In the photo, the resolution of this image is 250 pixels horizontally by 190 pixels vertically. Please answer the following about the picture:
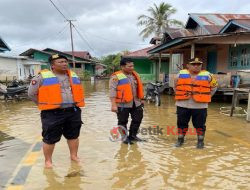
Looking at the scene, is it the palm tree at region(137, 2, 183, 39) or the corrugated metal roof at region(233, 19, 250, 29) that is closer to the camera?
the corrugated metal roof at region(233, 19, 250, 29)

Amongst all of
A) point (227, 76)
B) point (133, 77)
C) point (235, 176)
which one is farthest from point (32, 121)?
point (227, 76)

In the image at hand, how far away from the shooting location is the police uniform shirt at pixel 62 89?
4.33 metres

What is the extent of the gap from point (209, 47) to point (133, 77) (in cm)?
1297

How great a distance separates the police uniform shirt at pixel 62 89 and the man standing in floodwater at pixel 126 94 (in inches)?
52.4

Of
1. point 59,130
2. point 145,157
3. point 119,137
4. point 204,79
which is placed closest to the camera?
point 59,130

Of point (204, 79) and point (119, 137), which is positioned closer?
point (204, 79)

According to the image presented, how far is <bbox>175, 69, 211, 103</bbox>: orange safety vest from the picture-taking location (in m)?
5.45

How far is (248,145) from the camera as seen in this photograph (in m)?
5.89

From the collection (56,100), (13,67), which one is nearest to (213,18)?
(13,67)

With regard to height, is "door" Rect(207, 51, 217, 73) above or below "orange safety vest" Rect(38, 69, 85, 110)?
above

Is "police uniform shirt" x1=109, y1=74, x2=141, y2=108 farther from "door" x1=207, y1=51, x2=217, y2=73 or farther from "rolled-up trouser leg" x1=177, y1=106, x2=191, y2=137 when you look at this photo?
"door" x1=207, y1=51, x2=217, y2=73

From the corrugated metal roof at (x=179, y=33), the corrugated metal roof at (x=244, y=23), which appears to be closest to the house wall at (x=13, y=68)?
the corrugated metal roof at (x=179, y=33)

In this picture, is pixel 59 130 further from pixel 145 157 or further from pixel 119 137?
pixel 119 137

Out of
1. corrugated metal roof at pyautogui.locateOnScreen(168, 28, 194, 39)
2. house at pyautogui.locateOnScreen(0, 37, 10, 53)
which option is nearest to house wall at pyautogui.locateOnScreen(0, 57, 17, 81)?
house at pyautogui.locateOnScreen(0, 37, 10, 53)
